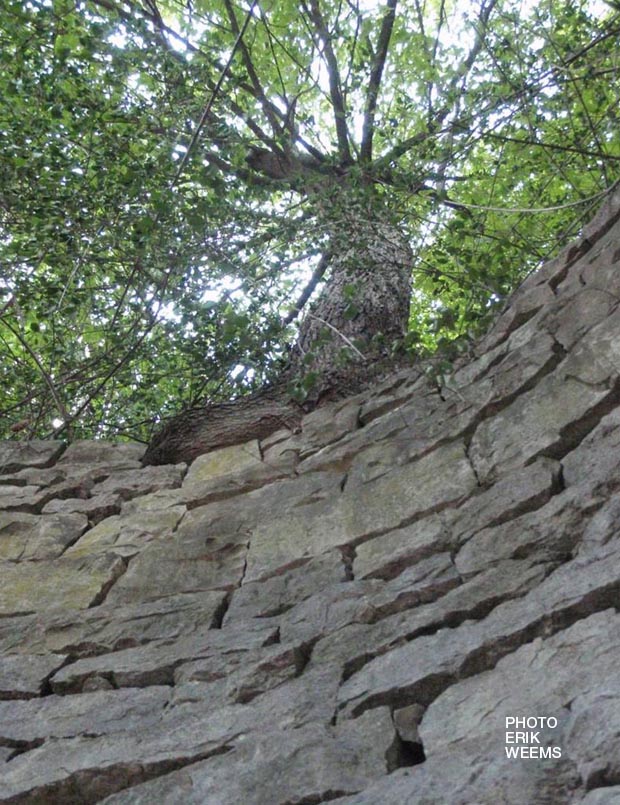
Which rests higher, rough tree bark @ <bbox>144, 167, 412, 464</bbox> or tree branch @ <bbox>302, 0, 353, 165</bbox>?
tree branch @ <bbox>302, 0, 353, 165</bbox>

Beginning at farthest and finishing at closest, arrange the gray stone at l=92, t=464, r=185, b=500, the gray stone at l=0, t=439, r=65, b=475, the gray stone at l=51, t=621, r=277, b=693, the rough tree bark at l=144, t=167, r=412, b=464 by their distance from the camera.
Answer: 1. the gray stone at l=0, t=439, r=65, b=475
2. the rough tree bark at l=144, t=167, r=412, b=464
3. the gray stone at l=92, t=464, r=185, b=500
4. the gray stone at l=51, t=621, r=277, b=693

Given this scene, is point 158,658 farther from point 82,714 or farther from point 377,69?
point 377,69

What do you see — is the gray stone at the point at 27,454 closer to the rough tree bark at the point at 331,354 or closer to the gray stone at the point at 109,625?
the rough tree bark at the point at 331,354

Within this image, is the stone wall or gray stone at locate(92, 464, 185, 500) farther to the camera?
gray stone at locate(92, 464, 185, 500)

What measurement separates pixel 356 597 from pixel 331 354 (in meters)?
2.38

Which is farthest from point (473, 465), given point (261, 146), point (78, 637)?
point (261, 146)

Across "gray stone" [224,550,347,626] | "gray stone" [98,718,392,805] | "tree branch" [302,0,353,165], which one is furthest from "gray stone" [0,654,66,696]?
"tree branch" [302,0,353,165]

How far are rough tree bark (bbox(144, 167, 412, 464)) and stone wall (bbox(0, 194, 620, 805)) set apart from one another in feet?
0.74

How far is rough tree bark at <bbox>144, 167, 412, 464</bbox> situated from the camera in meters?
5.40

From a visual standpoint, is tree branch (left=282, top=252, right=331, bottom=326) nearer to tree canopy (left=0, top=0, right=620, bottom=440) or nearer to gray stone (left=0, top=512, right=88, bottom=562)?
tree canopy (left=0, top=0, right=620, bottom=440)

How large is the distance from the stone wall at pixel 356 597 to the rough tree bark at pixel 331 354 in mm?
225

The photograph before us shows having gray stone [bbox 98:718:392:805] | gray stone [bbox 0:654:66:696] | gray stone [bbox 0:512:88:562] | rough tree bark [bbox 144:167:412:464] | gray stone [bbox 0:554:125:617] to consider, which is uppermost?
rough tree bark [bbox 144:167:412:464]

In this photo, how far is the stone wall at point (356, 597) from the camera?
271 centimetres

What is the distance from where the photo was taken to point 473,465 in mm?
4074
